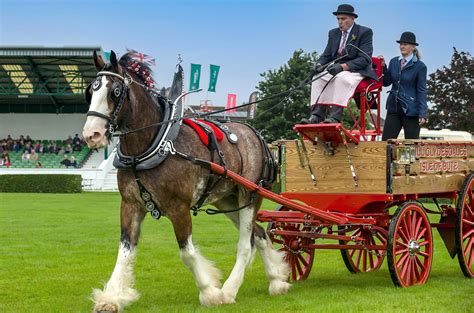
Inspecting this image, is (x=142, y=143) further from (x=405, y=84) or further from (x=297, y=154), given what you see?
(x=405, y=84)

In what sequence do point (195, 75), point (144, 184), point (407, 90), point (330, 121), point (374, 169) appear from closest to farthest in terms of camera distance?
point (144, 184), point (330, 121), point (374, 169), point (407, 90), point (195, 75)

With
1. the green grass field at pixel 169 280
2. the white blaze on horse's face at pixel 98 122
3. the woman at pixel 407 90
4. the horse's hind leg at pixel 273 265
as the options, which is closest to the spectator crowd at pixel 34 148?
the green grass field at pixel 169 280

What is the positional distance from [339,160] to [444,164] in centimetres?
154

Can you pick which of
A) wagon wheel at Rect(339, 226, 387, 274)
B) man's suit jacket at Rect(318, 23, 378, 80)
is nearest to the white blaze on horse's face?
man's suit jacket at Rect(318, 23, 378, 80)

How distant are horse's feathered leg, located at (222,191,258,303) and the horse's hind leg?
0.29m

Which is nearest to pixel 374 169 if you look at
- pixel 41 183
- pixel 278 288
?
pixel 278 288

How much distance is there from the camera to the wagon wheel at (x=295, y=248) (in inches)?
351

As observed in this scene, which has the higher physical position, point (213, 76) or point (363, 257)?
point (213, 76)

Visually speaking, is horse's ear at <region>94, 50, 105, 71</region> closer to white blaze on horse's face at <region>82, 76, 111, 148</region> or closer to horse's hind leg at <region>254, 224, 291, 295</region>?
white blaze on horse's face at <region>82, 76, 111, 148</region>

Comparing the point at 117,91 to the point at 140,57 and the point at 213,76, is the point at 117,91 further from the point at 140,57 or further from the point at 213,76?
the point at 213,76

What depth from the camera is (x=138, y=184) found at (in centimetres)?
700

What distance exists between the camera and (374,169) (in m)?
8.27

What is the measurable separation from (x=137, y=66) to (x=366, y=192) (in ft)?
9.54

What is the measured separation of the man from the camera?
27.4 ft
